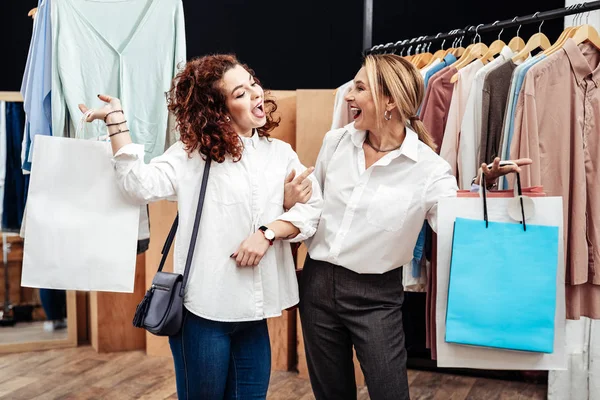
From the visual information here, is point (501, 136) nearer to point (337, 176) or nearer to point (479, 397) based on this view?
point (337, 176)

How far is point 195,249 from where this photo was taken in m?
1.81

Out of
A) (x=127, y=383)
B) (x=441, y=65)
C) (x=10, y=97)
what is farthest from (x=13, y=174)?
(x=441, y=65)

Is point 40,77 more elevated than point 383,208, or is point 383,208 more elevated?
point 40,77

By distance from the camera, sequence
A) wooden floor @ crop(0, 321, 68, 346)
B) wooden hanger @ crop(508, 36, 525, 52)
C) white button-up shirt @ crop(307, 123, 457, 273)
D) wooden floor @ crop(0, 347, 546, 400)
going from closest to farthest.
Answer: white button-up shirt @ crop(307, 123, 457, 273), wooden hanger @ crop(508, 36, 525, 52), wooden floor @ crop(0, 347, 546, 400), wooden floor @ crop(0, 321, 68, 346)

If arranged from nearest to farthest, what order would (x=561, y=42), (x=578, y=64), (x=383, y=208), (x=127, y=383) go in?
(x=383, y=208) → (x=578, y=64) → (x=561, y=42) → (x=127, y=383)

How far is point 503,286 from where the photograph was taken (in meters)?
1.75

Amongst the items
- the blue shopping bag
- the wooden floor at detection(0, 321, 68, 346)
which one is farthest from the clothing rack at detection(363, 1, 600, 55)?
the wooden floor at detection(0, 321, 68, 346)

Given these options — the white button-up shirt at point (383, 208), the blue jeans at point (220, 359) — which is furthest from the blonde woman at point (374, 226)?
the blue jeans at point (220, 359)

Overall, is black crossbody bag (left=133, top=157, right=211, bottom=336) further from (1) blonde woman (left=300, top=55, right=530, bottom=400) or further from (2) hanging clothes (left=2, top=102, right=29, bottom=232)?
(2) hanging clothes (left=2, top=102, right=29, bottom=232)

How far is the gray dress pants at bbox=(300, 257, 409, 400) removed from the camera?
1968mm

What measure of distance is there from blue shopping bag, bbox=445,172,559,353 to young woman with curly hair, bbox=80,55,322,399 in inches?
18.3

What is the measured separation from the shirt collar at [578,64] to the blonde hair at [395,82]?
1.92ft

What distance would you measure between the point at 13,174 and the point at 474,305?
3.13m

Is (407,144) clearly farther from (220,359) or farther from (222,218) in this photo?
(220,359)
